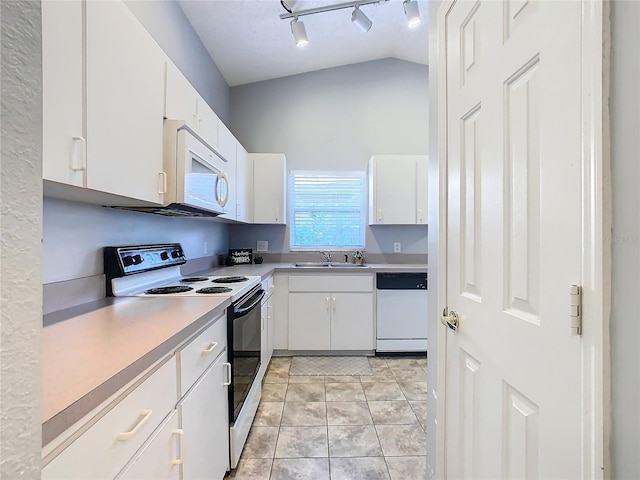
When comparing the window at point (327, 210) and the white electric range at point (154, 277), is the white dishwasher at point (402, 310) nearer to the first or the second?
the window at point (327, 210)

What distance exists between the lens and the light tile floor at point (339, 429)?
1515mm

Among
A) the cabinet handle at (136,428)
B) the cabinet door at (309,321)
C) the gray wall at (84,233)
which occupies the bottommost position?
the cabinet door at (309,321)

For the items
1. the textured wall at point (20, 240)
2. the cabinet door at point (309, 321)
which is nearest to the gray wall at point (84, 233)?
the textured wall at point (20, 240)

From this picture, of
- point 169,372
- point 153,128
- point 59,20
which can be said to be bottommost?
point 169,372

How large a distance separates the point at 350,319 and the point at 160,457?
2.19m

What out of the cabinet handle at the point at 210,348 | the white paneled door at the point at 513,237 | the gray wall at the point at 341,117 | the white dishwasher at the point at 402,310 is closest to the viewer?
the white paneled door at the point at 513,237

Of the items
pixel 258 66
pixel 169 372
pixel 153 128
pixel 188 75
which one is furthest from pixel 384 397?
pixel 258 66

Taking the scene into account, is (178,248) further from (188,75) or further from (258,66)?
(258,66)

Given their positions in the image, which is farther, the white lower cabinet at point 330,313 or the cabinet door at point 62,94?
the white lower cabinet at point 330,313

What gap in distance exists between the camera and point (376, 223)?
317cm

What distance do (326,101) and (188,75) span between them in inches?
63.0

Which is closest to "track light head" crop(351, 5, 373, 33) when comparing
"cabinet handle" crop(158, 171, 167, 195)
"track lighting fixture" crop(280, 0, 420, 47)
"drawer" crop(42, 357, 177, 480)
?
"track lighting fixture" crop(280, 0, 420, 47)

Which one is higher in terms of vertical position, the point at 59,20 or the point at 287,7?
the point at 287,7

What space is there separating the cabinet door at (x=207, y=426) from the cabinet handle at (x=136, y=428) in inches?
8.2
